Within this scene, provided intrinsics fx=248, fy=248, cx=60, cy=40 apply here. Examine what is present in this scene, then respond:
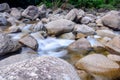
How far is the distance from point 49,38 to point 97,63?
2.53m

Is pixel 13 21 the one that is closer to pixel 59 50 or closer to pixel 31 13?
pixel 31 13

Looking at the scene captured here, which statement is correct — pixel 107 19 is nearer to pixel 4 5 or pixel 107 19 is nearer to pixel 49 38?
pixel 49 38

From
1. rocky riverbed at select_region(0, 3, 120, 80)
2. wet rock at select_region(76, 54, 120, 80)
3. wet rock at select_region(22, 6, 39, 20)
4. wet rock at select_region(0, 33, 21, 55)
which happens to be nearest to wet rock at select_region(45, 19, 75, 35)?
rocky riverbed at select_region(0, 3, 120, 80)

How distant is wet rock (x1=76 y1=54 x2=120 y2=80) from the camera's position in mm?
4898

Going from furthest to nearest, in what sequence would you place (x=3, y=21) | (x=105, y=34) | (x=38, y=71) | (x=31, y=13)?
(x=31, y=13)
(x=3, y=21)
(x=105, y=34)
(x=38, y=71)

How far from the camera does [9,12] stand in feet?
36.9

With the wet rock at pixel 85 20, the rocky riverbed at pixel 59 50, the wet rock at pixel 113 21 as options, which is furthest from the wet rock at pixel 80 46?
the wet rock at pixel 85 20

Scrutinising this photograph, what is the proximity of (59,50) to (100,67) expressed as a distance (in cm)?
176

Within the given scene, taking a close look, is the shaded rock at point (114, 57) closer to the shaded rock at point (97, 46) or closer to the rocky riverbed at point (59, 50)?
the rocky riverbed at point (59, 50)

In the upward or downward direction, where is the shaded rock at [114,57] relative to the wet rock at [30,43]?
downward

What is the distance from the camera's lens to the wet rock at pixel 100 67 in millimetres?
4898

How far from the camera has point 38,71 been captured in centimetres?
256

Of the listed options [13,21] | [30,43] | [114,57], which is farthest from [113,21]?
[30,43]

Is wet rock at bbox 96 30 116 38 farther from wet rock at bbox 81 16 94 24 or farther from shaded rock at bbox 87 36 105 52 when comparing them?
wet rock at bbox 81 16 94 24
